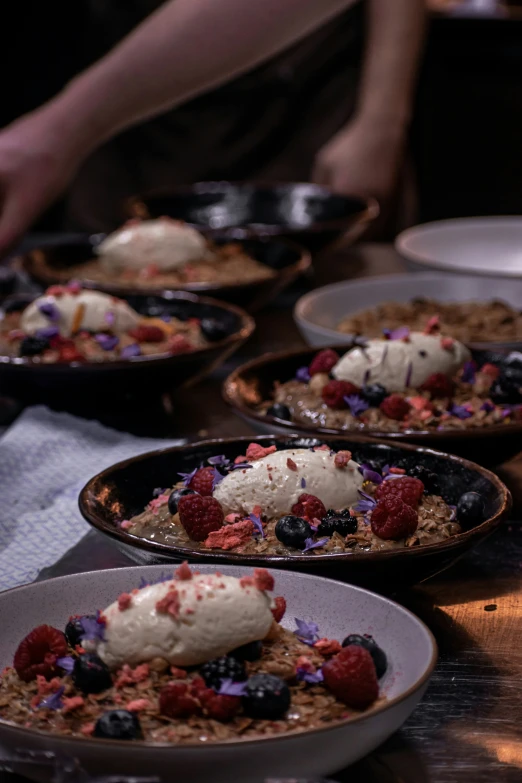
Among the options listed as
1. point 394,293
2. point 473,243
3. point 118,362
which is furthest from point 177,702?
point 473,243

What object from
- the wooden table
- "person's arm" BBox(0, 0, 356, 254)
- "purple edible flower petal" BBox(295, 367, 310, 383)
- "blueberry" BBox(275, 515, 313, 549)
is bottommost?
the wooden table

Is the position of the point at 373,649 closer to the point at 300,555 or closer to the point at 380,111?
the point at 300,555

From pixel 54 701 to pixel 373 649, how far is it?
34cm

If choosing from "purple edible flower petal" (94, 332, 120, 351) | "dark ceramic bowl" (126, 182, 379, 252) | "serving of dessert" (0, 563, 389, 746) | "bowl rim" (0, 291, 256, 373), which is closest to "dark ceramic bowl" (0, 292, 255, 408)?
"bowl rim" (0, 291, 256, 373)

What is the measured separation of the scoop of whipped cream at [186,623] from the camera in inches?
46.6

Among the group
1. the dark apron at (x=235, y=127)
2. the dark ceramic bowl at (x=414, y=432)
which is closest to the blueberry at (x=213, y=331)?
the dark ceramic bowl at (x=414, y=432)

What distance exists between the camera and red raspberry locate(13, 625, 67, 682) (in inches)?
47.7

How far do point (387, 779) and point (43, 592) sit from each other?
1.48ft

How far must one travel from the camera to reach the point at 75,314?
2.41m

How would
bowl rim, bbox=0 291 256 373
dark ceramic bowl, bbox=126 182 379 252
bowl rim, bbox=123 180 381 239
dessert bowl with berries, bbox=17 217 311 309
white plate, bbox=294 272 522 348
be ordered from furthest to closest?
dark ceramic bowl, bbox=126 182 379 252
bowl rim, bbox=123 180 381 239
dessert bowl with berries, bbox=17 217 311 309
white plate, bbox=294 272 522 348
bowl rim, bbox=0 291 256 373

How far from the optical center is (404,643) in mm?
1221

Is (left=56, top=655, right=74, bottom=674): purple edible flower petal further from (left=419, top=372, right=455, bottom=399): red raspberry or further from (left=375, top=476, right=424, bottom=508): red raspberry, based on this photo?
(left=419, top=372, right=455, bottom=399): red raspberry

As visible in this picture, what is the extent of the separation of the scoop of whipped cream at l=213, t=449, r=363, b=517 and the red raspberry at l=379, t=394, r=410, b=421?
35cm

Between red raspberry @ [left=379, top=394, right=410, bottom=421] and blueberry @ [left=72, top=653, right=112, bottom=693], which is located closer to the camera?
blueberry @ [left=72, top=653, right=112, bottom=693]
